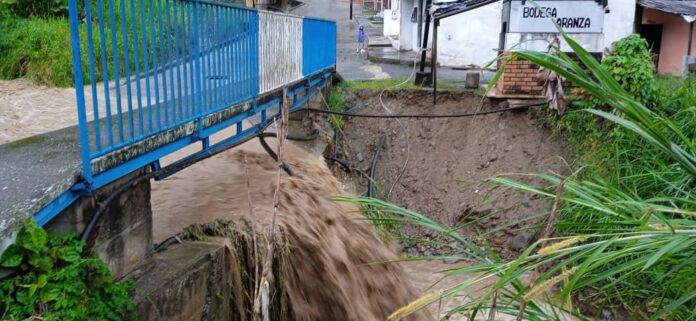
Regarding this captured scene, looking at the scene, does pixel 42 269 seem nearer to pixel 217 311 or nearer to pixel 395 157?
pixel 217 311

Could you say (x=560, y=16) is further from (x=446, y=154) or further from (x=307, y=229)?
(x=307, y=229)

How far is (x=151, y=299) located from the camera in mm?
3637

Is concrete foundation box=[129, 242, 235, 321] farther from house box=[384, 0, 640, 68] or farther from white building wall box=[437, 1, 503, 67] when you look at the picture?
white building wall box=[437, 1, 503, 67]

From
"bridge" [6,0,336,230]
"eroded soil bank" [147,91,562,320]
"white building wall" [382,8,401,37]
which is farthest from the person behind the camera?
"white building wall" [382,8,401,37]

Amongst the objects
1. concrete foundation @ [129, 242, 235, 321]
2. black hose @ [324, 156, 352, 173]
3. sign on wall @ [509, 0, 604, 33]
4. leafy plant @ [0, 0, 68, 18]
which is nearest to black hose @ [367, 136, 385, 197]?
black hose @ [324, 156, 352, 173]

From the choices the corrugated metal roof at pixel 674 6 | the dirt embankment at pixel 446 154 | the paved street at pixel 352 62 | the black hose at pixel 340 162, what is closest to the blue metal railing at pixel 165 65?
the black hose at pixel 340 162

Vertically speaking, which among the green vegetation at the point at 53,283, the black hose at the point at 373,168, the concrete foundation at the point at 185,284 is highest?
the green vegetation at the point at 53,283

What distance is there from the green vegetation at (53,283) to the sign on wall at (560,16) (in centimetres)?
824

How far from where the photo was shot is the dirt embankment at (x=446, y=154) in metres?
9.01

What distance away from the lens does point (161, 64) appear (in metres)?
4.07

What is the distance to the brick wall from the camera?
31.4 ft

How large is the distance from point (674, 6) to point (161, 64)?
14055 mm

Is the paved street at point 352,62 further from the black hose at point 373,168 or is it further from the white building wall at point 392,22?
the black hose at point 373,168

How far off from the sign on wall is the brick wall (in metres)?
0.67
